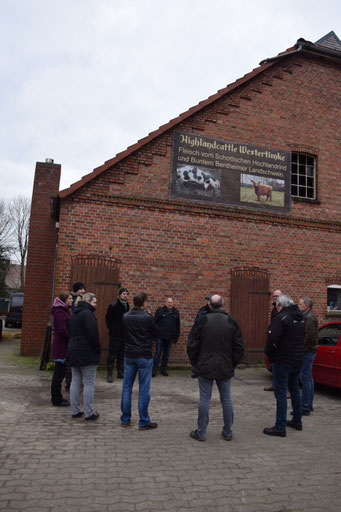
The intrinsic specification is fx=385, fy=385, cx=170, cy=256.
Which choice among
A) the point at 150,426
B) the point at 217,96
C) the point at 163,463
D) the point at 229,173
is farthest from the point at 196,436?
the point at 217,96

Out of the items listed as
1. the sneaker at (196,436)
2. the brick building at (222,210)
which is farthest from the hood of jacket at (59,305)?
the sneaker at (196,436)

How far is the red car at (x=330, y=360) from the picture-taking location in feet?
23.3

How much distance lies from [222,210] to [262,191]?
1454 millimetres

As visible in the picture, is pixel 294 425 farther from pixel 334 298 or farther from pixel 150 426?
pixel 334 298

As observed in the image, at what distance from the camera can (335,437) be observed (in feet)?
16.9

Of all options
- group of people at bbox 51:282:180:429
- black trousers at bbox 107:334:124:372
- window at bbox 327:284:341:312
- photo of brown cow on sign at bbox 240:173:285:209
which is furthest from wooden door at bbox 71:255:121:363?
→ window at bbox 327:284:341:312

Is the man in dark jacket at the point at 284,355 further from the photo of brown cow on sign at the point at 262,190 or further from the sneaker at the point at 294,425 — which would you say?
the photo of brown cow on sign at the point at 262,190

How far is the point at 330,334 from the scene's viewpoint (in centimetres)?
784

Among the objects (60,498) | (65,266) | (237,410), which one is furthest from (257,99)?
(60,498)

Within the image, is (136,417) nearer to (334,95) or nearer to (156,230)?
(156,230)

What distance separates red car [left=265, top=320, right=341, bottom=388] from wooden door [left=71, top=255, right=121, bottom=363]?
15.6 feet

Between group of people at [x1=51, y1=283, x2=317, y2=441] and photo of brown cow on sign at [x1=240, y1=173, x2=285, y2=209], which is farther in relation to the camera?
photo of brown cow on sign at [x1=240, y1=173, x2=285, y2=209]

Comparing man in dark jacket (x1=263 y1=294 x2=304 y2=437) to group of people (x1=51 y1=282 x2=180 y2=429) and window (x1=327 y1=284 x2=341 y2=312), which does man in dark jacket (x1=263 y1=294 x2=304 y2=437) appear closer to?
group of people (x1=51 y1=282 x2=180 y2=429)

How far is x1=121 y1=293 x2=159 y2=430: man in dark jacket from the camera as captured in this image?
5.23m
